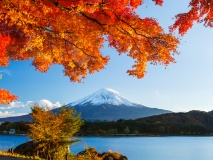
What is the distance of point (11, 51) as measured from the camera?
820 inches

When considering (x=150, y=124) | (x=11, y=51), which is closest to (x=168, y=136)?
(x=150, y=124)

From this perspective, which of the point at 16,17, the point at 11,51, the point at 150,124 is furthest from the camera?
the point at 150,124

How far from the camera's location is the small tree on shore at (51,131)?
1568 centimetres

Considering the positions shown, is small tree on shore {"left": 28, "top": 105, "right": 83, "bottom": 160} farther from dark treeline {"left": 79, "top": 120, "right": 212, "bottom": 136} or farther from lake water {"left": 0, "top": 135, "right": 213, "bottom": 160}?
dark treeline {"left": 79, "top": 120, "right": 212, "bottom": 136}

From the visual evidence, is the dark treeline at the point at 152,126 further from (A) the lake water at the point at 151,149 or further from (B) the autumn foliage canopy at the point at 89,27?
(B) the autumn foliage canopy at the point at 89,27

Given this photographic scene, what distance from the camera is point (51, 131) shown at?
51.8ft

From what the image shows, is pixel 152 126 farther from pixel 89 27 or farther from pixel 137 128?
pixel 89 27

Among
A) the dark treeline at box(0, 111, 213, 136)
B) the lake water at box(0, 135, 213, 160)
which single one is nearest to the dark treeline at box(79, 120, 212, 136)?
the dark treeline at box(0, 111, 213, 136)

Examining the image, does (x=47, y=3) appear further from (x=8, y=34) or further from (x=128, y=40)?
(x=8, y=34)

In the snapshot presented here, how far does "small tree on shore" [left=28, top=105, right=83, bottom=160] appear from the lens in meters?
15.7

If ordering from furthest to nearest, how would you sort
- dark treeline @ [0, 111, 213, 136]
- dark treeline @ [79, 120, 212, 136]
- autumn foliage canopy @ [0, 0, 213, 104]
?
dark treeline @ [0, 111, 213, 136] < dark treeline @ [79, 120, 212, 136] < autumn foliage canopy @ [0, 0, 213, 104]

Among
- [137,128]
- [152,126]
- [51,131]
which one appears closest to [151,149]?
[137,128]

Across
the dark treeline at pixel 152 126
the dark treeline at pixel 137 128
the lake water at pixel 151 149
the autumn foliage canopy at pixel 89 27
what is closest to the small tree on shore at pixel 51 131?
the autumn foliage canopy at pixel 89 27

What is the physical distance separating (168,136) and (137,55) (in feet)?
411
